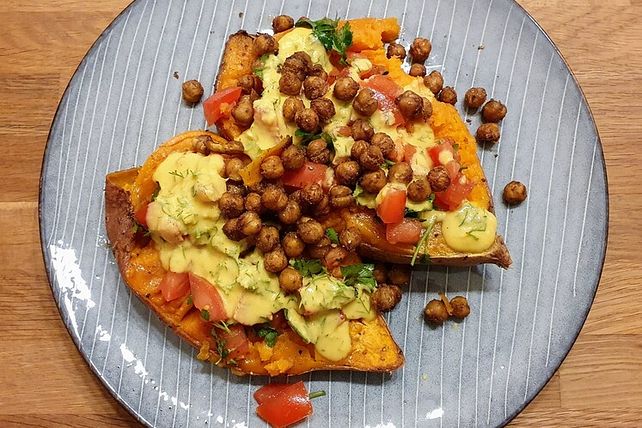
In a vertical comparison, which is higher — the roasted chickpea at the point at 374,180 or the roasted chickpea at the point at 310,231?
the roasted chickpea at the point at 374,180

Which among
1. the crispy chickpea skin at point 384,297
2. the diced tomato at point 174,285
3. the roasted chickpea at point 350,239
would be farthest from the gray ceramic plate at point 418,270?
the roasted chickpea at point 350,239

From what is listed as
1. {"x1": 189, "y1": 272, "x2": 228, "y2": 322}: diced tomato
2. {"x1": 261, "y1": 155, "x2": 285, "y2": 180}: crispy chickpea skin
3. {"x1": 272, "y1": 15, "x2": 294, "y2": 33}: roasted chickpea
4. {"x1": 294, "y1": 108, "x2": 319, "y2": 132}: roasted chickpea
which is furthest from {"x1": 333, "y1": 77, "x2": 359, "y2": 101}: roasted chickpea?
{"x1": 189, "y1": 272, "x2": 228, "y2": 322}: diced tomato

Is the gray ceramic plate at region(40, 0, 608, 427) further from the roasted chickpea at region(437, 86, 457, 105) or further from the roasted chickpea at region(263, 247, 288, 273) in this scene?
the roasted chickpea at region(263, 247, 288, 273)

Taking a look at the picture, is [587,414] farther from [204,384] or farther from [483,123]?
[204,384]

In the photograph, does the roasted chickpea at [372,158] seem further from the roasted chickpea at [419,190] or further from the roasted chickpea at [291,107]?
the roasted chickpea at [291,107]

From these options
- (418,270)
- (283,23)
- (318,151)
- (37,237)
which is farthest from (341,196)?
(37,237)

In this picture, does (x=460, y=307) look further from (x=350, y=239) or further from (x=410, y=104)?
(x=410, y=104)
